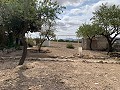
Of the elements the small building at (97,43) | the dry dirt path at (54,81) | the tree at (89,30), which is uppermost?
the tree at (89,30)

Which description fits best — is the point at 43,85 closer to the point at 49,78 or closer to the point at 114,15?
the point at 49,78

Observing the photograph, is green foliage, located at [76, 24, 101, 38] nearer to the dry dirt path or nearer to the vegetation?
the vegetation

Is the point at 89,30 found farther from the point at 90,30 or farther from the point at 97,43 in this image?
the point at 97,43

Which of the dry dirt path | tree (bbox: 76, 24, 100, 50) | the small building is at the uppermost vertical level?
tree (bbox: 76, 24, 100, 50)

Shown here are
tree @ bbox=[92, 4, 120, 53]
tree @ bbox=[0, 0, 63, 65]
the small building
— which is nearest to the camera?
tree @ bbox=[0, 0, 63, 65]

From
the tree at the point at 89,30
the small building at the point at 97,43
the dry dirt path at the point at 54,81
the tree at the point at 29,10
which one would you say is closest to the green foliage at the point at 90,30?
the tree at the point at 89,30

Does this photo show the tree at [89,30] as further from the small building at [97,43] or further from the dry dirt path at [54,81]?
the dry dirt path at [54,81]

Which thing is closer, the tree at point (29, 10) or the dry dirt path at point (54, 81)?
the dry dirt path at point (54, 81)

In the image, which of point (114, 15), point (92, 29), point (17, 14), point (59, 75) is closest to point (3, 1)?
point (17, 14)

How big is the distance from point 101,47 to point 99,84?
2688 centimetres

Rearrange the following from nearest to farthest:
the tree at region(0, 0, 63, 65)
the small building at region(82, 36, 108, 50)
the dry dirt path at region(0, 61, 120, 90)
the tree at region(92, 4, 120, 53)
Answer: the dry dirt path at region(0, 61, 120, 90)
the tree at region(0, 0, 63, 65)
the tree at region(92, 4, 120, 53)
the small building at region(82, 36, 108, 50)

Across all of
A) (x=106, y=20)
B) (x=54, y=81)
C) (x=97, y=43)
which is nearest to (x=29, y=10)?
(x=54, y=81)

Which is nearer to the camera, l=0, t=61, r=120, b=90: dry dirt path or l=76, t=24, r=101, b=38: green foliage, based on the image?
l=0, t=61, r=120, b=90: dry dirt path

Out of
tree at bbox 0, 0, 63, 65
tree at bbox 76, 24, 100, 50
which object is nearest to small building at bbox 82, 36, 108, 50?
tree at bbox 76, 24, 100, 50
